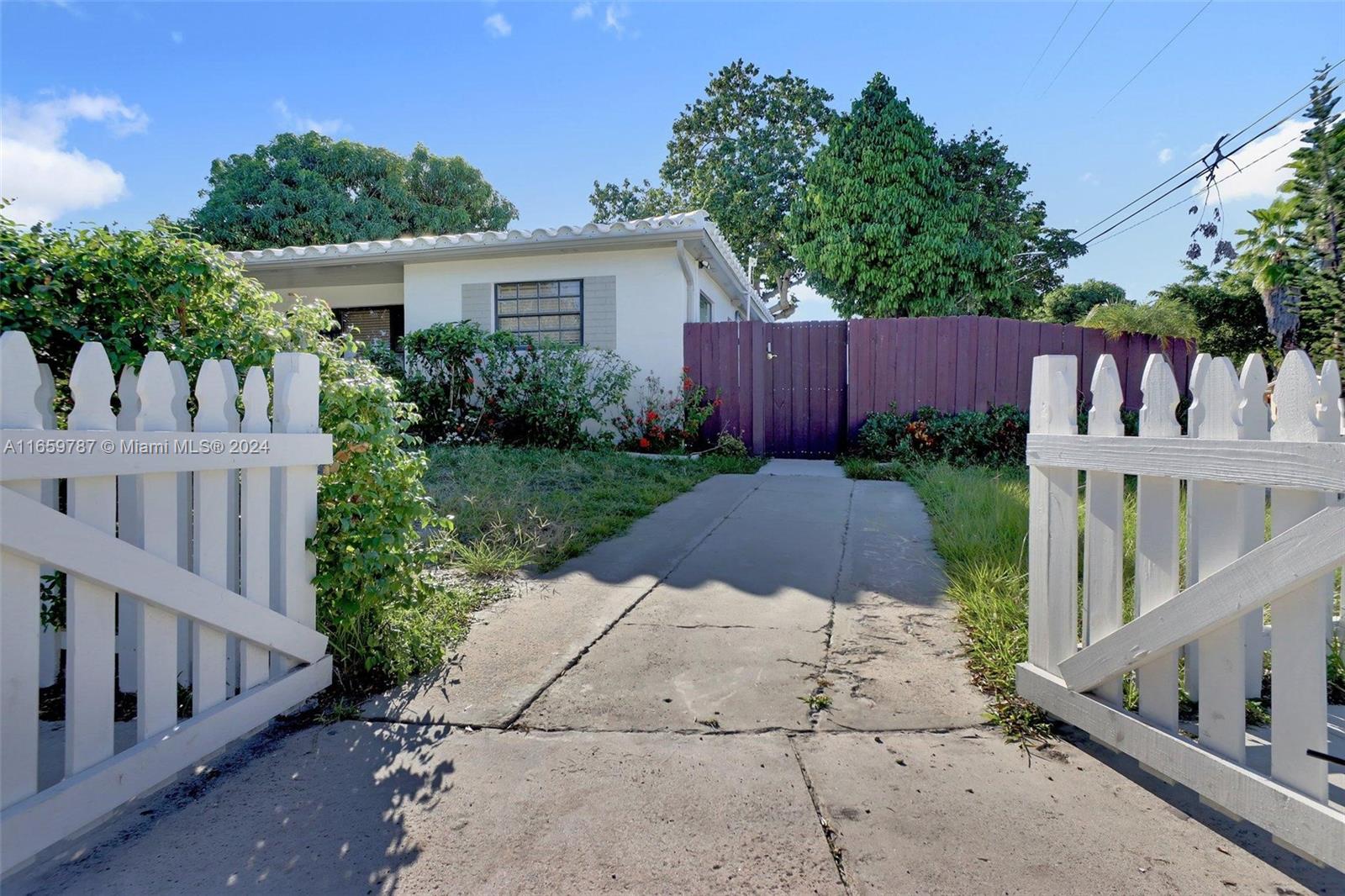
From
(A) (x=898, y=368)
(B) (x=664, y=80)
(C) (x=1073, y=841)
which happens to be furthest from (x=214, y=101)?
(C) (x=1073, y=841)

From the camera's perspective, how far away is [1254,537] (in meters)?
2.31

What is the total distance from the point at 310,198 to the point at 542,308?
12.3 metres

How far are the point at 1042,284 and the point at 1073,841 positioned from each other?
24711 mm

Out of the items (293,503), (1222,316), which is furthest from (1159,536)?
(1222,316)

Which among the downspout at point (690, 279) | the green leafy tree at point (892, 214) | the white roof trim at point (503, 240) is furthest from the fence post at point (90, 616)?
the green leafy tree at point (892, 214)

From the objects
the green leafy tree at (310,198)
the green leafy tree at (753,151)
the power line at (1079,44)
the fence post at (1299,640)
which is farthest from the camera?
the green leafy tree at (753,151)

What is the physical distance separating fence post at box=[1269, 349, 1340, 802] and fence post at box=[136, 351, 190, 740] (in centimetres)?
272

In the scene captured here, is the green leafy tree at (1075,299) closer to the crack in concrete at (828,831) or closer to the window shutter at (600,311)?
the window shutter at (600,311)

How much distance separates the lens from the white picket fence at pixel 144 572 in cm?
146

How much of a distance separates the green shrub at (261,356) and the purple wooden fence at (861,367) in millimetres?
7175

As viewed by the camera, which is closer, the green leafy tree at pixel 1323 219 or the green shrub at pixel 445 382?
the green leafy tree at pixel 1323 219

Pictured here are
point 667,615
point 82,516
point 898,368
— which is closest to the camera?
point 82,516

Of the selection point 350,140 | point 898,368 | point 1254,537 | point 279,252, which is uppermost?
point 350,140

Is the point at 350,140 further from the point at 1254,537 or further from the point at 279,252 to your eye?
the point at 1254,537
